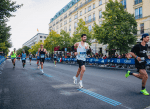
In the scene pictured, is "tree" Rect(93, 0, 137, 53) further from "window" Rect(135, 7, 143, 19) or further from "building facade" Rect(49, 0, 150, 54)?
"window" Rect(135, 7, 143, 19)

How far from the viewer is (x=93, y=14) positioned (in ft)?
115

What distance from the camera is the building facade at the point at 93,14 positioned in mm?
22734

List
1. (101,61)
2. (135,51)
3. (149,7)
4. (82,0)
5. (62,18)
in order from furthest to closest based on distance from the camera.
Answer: (62,18) → (82,0) → (149,7) → (101,61) → (135,51)

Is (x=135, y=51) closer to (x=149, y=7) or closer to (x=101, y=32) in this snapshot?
(x=101, y=32)

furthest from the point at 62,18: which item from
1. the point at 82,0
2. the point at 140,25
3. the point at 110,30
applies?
the point at 110,30

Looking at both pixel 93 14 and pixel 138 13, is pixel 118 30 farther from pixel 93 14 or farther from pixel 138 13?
pixel 93 14

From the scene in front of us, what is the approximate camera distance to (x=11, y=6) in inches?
448

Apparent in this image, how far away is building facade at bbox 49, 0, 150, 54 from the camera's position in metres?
22.7

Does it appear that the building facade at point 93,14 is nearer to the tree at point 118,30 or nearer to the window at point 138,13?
the window at point 138,13

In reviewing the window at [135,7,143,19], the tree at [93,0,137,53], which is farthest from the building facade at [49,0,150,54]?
the tree at [93,0,137,53]

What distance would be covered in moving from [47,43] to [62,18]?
17.0 m

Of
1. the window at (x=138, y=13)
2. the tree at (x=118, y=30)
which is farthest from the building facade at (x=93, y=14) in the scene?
the tree at (x=118, y=30)

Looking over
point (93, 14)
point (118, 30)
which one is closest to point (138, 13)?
point (118, 30)

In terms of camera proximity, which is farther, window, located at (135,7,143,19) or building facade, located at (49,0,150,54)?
window, located at (135,7,143,19)
